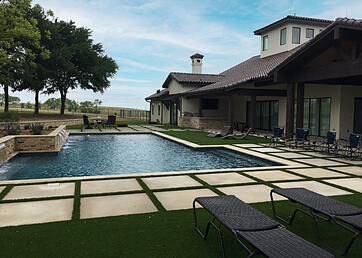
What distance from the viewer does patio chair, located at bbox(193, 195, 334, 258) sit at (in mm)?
2545

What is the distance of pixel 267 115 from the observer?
21078mm

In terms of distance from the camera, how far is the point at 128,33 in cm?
2044

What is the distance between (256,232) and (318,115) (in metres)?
14.8

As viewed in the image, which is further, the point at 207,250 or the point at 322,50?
the point at 322,50

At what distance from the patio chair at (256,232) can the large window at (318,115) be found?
13.4m

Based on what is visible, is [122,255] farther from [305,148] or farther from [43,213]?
[305,148]

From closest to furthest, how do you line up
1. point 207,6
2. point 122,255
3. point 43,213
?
point 122,255 < point 43,213 < point 207,6

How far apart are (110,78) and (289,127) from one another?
Result: 2710cm

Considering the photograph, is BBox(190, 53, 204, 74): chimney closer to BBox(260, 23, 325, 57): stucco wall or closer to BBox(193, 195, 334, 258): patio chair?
BBox(260, 23, 325, 57): stucco wall

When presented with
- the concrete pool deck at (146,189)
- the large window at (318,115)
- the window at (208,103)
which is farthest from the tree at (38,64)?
the concrete pool deck at (146,189)

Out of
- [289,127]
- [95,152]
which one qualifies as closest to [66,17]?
[95,152]

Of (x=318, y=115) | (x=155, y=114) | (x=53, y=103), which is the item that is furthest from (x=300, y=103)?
(x=53, y=103)

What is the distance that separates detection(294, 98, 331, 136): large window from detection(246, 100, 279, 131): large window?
3050mm

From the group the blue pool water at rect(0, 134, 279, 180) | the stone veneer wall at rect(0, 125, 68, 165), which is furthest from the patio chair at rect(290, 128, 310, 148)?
the stone veneer wall at rect(0, 125, 68, 165)
